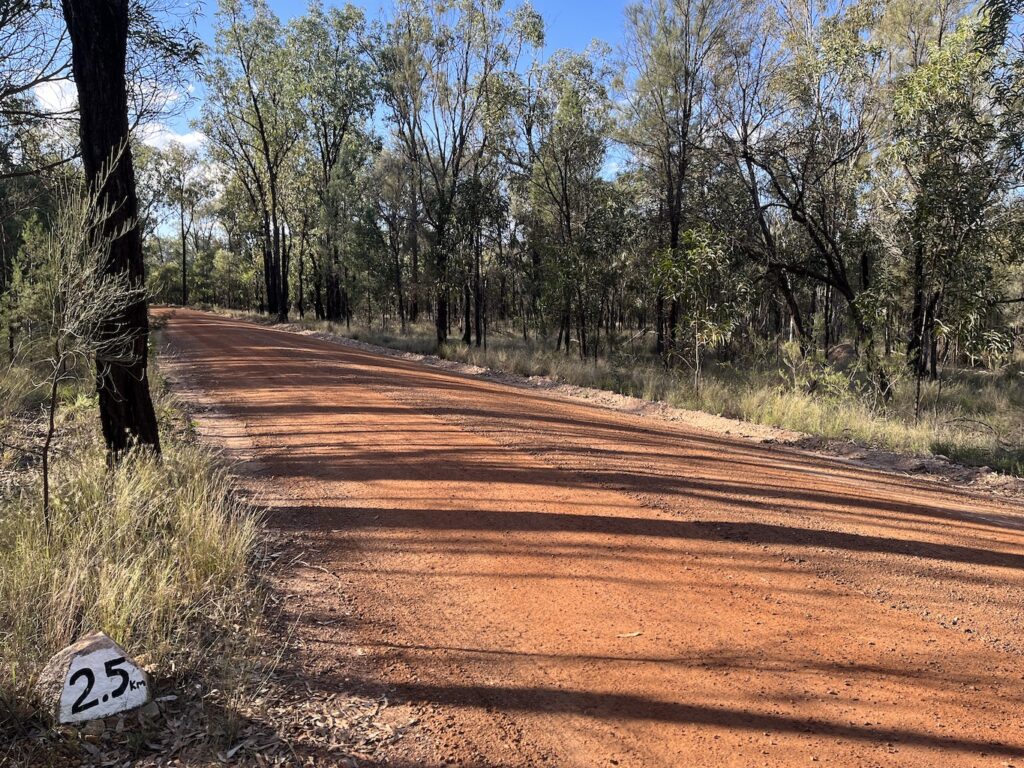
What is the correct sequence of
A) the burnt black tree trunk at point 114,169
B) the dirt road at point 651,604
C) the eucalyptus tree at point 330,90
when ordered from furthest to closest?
the eucalyptus tree at point 330,90, the burnt black tree trunk at point 114,169, the dirt road at point 651,604

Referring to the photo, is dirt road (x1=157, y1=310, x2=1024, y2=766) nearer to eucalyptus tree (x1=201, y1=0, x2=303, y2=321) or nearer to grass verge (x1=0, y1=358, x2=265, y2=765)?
grass verge (x1=0, y1=358, x2=265, y2=765)

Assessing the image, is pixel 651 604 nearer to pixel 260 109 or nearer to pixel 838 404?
pixel 838 404

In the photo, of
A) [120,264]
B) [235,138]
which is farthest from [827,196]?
[235,138]

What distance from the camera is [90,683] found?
265 cm

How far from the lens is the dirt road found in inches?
107

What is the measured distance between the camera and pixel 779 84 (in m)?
15.6

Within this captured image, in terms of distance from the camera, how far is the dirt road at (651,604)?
2723 mm

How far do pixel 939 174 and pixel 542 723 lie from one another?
12.6 meters

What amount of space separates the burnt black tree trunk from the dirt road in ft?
4.70

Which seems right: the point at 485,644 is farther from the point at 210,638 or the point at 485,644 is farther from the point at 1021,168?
the point at 1021,168

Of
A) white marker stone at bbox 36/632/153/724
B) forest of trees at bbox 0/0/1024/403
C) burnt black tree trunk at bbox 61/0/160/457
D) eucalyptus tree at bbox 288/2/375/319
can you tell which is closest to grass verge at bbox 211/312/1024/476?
forest of trees at bbox 0/0/1024/403

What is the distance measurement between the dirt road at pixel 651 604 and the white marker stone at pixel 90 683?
0.78m

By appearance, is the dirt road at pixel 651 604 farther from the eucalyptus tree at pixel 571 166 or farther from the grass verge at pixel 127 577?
the eucalyptus tree at pixel 571 166

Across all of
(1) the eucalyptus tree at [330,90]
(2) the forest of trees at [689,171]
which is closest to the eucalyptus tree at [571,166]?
(2) the forest of trees at [689,171]
